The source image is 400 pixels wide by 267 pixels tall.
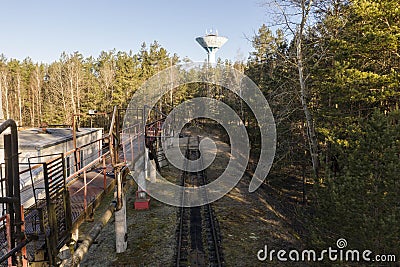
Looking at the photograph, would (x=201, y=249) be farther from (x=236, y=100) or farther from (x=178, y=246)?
(x=236, y=100)

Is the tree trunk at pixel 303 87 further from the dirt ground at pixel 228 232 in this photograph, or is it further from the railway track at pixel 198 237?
the railway track at pixel 198 237

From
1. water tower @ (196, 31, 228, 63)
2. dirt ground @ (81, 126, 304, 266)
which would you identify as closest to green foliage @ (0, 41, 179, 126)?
water tower @ (196, 31, 228, 63)

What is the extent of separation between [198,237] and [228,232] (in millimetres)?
1318

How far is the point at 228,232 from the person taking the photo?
1320 cm

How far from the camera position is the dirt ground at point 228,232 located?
1100 centimetres

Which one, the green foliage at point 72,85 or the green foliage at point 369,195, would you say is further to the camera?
the green foliage at point 72,85

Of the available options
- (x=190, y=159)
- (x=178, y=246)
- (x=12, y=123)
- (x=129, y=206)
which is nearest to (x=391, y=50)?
(x=178, y=246)

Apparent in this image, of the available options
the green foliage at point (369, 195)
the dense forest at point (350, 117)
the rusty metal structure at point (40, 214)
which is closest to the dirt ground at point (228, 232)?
the dense forest at point (350, 117)

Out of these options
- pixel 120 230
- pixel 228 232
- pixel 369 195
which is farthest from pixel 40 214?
pixel 228 232

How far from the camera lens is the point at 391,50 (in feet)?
37.1

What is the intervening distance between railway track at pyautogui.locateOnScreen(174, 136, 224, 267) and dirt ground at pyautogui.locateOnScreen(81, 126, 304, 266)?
28 cm

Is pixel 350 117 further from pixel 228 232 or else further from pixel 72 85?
pixel 72 85

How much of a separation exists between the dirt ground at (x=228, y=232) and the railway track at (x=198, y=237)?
0.93 ft

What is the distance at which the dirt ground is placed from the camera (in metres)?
11.0
